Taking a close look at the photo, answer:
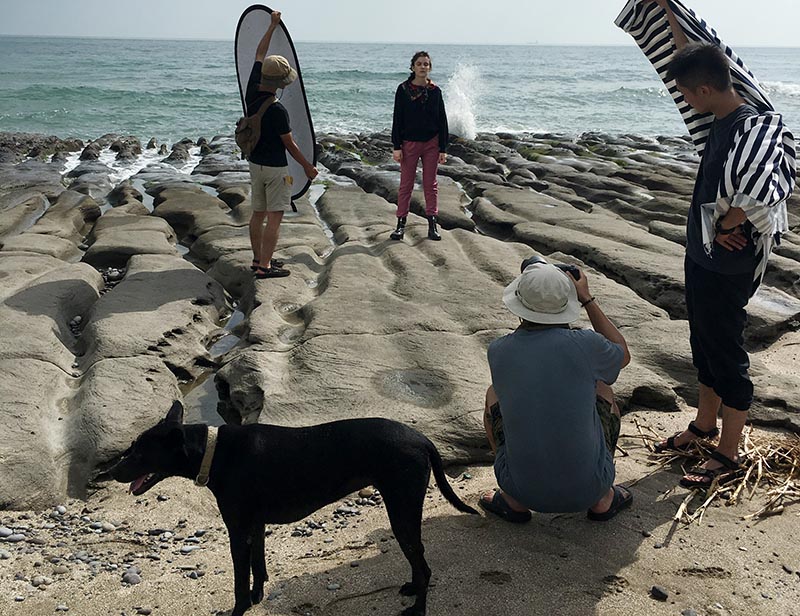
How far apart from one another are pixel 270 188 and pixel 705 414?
4.54 meters

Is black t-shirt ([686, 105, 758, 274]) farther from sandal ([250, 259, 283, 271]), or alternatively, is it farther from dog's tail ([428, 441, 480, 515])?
sandal ([250, 259, 283, 271])

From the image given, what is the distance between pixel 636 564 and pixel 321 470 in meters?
1.35

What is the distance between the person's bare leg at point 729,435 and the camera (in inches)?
150

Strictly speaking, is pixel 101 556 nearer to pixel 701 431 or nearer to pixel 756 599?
pixel 756 599

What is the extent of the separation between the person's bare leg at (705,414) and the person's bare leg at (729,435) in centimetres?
27

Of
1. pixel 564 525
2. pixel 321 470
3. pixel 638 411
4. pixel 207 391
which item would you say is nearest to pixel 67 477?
pixel 207 391

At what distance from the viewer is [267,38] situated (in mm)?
7723

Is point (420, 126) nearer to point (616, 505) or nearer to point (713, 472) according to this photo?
point (713, 472)

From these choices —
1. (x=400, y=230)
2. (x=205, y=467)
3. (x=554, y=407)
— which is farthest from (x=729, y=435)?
(x=400, y=230)

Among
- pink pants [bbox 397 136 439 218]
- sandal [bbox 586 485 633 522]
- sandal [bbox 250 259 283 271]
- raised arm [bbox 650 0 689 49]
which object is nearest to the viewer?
sandal [bbox 586 485 633 522]

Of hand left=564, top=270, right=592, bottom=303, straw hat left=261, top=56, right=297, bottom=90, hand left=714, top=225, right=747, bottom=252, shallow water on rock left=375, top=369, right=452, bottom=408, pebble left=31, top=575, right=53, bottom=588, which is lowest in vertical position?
pebble left=31, top=575, right=53, bottom=588

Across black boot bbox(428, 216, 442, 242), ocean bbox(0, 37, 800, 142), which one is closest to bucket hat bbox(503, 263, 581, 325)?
black boot bbox(428, 216, 442, 242)

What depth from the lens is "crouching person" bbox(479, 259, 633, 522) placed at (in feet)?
10.3

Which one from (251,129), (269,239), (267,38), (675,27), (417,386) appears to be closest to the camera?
(675,27)
